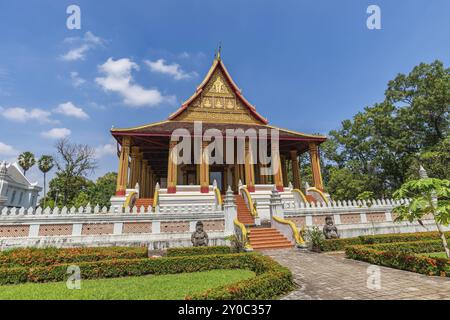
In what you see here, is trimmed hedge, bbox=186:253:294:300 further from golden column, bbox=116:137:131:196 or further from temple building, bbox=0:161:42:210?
temple building, bbox=0:161:42:210

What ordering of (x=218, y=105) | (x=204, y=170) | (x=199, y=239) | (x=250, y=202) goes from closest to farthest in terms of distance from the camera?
(x=199, y=239)
(x=250, y=202)
(x=204, y=170)
(x=218, y=105)

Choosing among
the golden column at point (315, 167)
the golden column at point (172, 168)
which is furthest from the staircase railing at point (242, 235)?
the golden column at point (315, 167)

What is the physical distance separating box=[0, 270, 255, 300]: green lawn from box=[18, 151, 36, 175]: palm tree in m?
47.1

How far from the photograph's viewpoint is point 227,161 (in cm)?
2139

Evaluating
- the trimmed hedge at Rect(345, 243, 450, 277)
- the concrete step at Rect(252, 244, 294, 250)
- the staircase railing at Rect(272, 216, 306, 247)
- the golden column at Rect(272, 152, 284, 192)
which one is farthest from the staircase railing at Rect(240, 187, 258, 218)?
the trimmed hedge at Rect(345, 243, 450, 277)

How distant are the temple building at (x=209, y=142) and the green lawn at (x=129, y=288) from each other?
32.7 feet

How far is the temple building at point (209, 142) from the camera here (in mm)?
17359

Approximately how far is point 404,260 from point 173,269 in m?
6.93

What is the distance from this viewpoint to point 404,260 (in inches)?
266

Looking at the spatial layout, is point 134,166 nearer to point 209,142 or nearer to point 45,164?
point 209,142

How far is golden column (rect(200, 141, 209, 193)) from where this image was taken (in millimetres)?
17078
